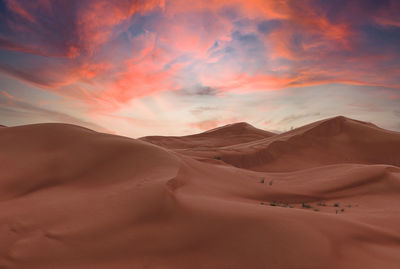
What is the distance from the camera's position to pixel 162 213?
3365 millimetres

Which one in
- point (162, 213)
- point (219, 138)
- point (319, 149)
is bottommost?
point (162, 213)

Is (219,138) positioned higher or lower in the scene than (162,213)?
higher

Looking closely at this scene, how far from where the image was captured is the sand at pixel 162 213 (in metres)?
2.70

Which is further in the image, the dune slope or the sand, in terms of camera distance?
the dune slope

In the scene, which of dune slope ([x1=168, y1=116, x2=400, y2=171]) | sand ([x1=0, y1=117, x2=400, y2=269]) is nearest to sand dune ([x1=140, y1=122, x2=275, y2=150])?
dune slope ([x1=168, y1=116, x2=400, y2=171])

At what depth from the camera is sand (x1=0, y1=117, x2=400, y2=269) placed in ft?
8.86

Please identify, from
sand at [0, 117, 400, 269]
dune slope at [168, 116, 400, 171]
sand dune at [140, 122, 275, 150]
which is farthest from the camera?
sand dune at [140, 122, 275, 150]

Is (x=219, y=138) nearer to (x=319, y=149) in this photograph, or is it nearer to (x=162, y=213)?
(x=319, y=149)

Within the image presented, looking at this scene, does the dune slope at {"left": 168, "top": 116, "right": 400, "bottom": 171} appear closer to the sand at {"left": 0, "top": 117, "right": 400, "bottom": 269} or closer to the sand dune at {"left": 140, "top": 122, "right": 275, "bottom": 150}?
the sand at {"left": 0, "top": 117, "right": 400, "bottom": 269}

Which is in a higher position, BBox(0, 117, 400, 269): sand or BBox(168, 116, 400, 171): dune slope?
BBox(168, 116, 400, 171): dune slope

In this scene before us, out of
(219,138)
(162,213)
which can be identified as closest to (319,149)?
(219,138)

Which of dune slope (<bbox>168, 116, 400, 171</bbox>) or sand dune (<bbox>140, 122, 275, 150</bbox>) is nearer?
dune slope (<bbox>168, 116, 400, 171</bbox>)

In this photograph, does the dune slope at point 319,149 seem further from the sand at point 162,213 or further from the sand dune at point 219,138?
the sand dune at point 219,138

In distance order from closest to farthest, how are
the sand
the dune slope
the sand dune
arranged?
the sand < the dune slope < the sand dune
